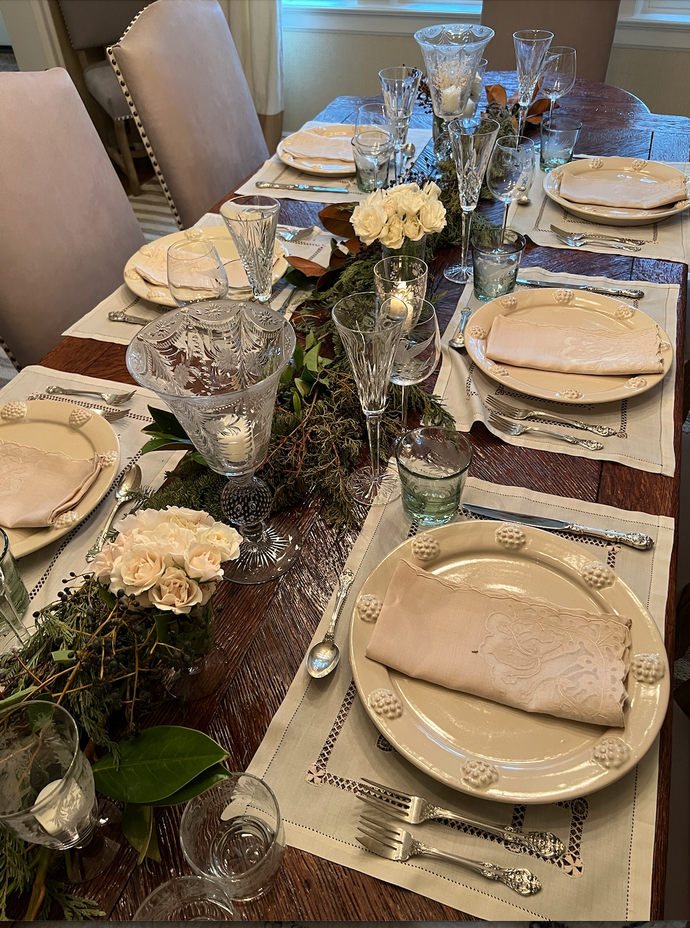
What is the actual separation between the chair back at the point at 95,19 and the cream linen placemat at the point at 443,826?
11.4 ft

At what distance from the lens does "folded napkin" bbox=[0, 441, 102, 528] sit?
78cm

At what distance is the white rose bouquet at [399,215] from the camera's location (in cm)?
100

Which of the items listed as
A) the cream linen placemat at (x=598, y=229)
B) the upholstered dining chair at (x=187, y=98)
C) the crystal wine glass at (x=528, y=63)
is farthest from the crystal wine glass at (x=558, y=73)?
the upholstered dining chair at (x=187, y=98)

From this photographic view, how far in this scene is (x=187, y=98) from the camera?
162cm

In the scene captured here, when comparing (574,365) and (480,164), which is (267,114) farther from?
(574,365)

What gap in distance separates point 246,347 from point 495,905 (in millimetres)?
581

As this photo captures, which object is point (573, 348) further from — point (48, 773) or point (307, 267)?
point (48, 773)

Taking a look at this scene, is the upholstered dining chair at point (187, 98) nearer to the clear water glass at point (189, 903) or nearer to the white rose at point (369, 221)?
the white rose at point (369, 221)

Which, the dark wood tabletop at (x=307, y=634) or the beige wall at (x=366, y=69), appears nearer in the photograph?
the dark wood tabletop at (x=307, y=634)

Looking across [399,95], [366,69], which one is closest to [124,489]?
[399,95]

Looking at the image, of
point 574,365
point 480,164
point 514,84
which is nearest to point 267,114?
point 514,84

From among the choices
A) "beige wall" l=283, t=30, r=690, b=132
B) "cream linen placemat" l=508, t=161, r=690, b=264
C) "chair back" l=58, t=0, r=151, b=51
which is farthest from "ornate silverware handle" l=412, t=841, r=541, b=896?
"chair back" l=58, t=0, r=151, b=51

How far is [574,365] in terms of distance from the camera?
95cm

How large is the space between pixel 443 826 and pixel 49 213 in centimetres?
129
